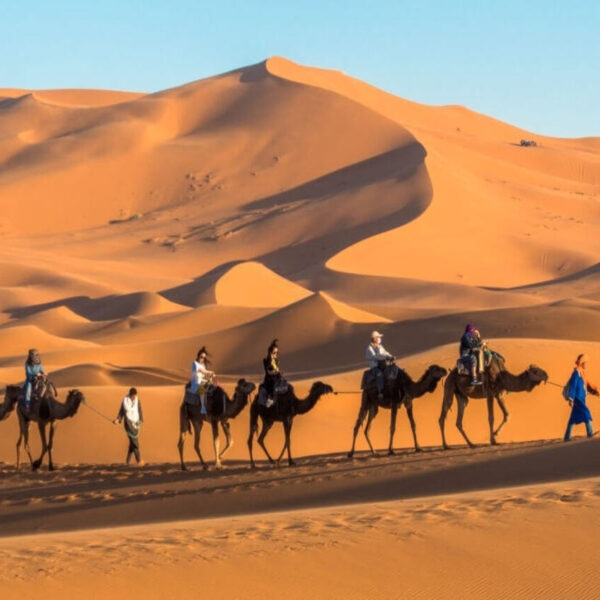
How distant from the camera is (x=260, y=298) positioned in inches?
2347

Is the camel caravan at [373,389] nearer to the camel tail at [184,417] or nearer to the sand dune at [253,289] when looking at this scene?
the camel tail at [184,417]

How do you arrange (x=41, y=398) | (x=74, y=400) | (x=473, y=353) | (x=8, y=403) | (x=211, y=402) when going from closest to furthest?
(x=473, y=353), (x=211, y=402), (x=74, y=400), (x=41, y=398), (x=8, y=403)

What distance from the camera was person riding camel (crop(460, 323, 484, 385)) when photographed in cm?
2077

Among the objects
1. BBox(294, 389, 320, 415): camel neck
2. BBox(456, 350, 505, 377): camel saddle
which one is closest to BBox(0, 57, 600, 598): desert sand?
BBox(294, 389, 320, 415): camel neck

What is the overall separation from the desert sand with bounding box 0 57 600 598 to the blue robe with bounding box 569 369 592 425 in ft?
1.69

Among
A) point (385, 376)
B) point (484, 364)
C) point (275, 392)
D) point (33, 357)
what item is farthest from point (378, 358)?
point (33, 357)

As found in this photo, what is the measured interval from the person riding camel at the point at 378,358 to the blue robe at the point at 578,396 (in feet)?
→ 8.37

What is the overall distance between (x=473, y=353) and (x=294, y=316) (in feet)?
76.4

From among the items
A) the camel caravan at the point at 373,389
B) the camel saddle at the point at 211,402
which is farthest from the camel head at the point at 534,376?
→ the camel saddle at the point at 211,402

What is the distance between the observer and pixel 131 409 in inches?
897

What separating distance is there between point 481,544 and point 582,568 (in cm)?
116

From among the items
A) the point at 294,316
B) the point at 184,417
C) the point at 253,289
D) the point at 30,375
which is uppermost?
the point at 253,289

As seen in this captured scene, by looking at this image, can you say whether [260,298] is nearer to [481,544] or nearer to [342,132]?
[342,132]

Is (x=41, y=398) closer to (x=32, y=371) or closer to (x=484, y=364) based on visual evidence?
(x=32, y=371)
